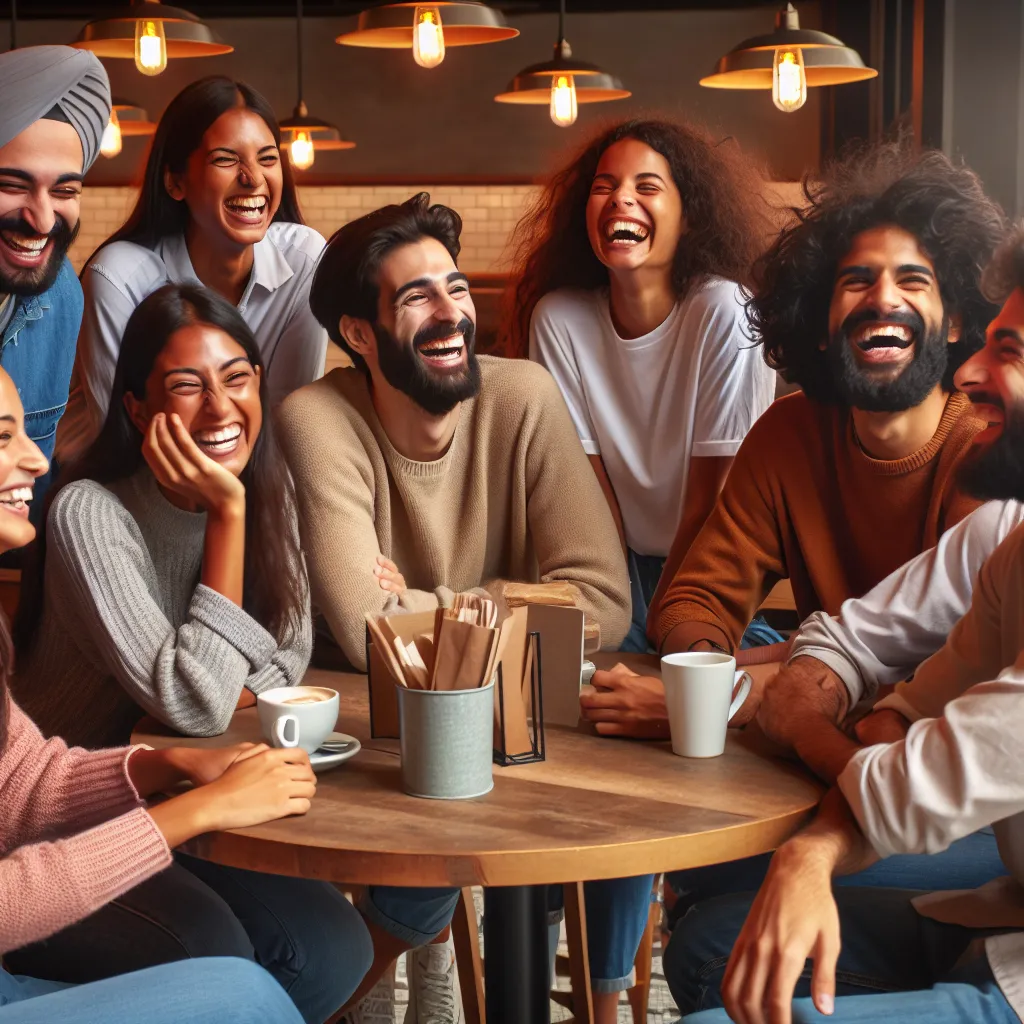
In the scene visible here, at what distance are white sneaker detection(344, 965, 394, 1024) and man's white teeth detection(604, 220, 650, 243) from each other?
1.39m

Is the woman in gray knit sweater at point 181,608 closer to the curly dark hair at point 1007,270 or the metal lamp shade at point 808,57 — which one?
the curly dark hair at point 1007,270

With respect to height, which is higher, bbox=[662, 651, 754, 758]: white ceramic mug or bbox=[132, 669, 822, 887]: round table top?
bbox=[662, 651, 754, 758]: white ceramic mug

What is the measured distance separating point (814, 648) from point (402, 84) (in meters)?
6.08

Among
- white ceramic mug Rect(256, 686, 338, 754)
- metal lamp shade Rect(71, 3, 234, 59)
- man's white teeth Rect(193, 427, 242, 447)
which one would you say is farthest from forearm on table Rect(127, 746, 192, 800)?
metal lamp shade Rect(71, 3, 234, 59)

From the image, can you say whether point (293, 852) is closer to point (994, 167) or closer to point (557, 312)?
point (557, 312)

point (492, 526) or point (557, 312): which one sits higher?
point (557, 312)

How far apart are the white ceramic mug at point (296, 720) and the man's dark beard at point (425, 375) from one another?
2.80ft

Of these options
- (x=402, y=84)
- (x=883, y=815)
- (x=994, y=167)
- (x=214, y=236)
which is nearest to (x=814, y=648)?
(x=883, y=815)

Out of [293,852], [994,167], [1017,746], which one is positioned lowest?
[293,852]

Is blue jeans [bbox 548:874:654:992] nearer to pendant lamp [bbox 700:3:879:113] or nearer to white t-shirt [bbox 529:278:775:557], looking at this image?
white t-shirt [bbox 529:278:775:557]

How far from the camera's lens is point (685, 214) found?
2.65 meters

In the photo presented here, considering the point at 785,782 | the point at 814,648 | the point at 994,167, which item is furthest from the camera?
the point at 994,167

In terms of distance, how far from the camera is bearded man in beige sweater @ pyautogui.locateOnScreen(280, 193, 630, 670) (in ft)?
7.26

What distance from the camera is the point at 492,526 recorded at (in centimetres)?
232
